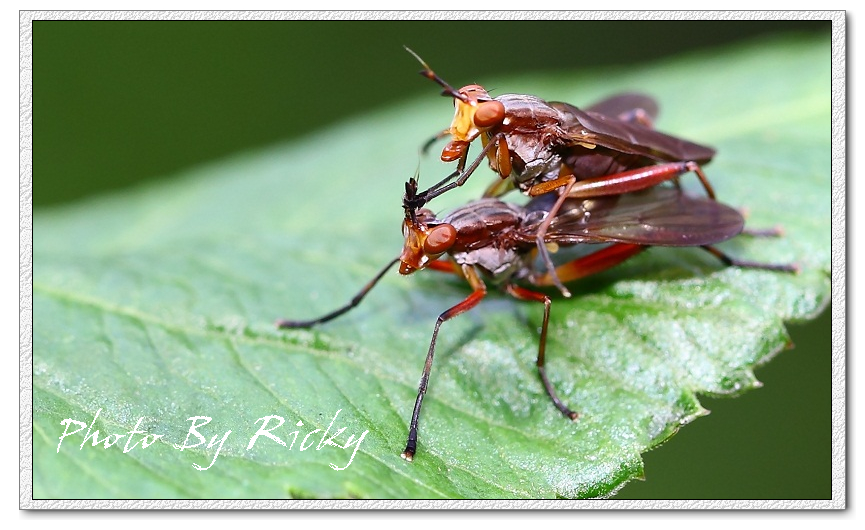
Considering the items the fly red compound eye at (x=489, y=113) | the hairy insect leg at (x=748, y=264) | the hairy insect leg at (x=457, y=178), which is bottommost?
the hairy insect leg at (x=748, y=264)

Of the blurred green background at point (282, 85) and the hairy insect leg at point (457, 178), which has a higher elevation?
the blurred green background at point (282, 85)

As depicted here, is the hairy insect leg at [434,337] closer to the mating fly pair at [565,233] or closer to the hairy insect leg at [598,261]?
the mating fly pair at [565,233]

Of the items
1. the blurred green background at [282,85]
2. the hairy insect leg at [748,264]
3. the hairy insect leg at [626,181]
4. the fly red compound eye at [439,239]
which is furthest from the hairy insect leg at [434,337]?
the blurred green background at [282,85]

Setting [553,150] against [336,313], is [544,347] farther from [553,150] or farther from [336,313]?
[336,313]

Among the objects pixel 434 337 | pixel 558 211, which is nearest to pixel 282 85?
pixel 558 211

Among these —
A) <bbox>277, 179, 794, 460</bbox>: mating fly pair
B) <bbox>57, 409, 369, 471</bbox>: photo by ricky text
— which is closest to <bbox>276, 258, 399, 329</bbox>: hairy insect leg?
<bbox>277, 179, 794, 460</bbox>: mating fly pair

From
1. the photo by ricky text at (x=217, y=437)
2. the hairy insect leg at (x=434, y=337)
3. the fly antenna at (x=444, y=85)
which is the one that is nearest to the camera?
the photo by ricky text at (x=217, y=437)
